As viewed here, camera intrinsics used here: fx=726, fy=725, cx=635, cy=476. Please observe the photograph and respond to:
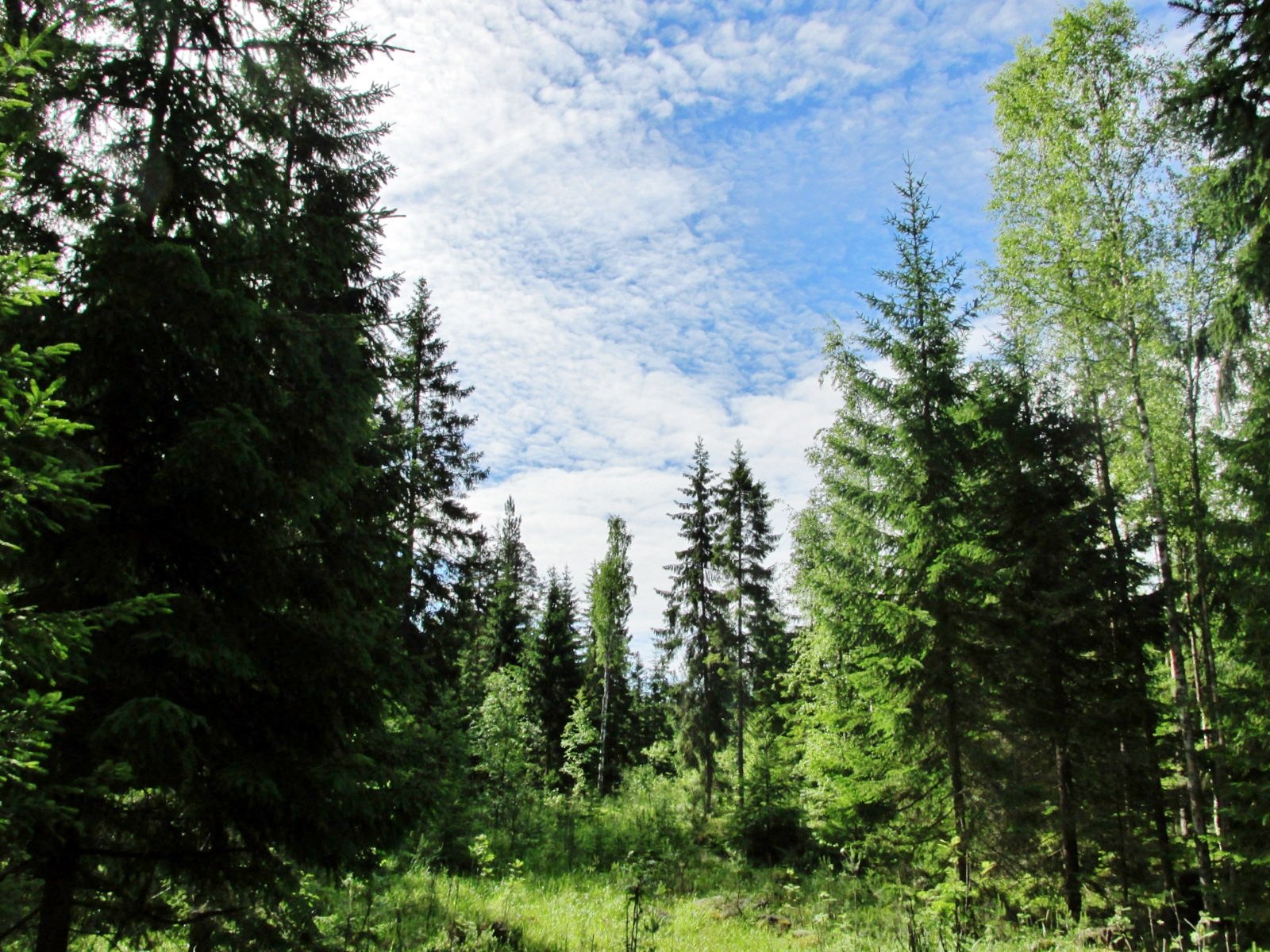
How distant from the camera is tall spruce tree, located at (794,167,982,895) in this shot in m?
12.1

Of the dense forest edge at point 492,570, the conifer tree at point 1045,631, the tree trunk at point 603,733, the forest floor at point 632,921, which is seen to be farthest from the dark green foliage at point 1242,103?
the tree trunk at point 603,733

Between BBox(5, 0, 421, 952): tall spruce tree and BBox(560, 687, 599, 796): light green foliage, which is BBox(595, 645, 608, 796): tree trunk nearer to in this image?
BBox(560, 687, 599, 796): light green foliage

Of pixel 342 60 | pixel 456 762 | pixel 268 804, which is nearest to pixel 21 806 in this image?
pixel 268 804

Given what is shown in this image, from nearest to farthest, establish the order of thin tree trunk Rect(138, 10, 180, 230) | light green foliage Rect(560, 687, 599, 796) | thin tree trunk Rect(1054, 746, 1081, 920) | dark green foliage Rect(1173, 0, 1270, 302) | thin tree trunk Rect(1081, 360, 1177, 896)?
thin tree trunk Rect(138, 10, 180, 230) → dark green foliage Rect(1173, 0, 1270, 302) → thin tree trunk Rect(1054, 746, 1081, 920) → thin tree trunk Rect(1081, 360, 1177, 896) → light green foliage Rect(560, 687, 599, 796)

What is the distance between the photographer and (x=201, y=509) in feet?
17.6

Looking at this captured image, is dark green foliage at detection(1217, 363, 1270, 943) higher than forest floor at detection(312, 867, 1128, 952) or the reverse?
higher

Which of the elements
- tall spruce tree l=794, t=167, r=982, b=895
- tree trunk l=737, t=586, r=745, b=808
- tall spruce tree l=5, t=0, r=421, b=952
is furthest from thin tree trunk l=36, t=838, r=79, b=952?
tree trunk l=737, t=586, r=745, b=808

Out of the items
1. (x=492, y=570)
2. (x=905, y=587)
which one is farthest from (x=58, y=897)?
(x=492, y=570)

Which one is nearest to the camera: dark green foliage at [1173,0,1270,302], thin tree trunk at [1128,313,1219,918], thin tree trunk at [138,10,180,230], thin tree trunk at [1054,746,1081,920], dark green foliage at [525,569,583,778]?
thin tree trunk at [138,10,180,230]

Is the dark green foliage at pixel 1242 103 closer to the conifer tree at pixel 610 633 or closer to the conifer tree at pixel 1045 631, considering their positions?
the conifer tree at pixel 1045 631

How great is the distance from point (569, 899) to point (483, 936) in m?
4.53

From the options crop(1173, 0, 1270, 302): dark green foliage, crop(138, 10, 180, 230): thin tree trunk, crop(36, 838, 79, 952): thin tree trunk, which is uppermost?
crop(1173, 0, 1270, 302): dark green foliage

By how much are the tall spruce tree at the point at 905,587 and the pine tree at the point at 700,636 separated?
15667 mm

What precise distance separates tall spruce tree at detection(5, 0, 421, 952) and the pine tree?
24369 mm
